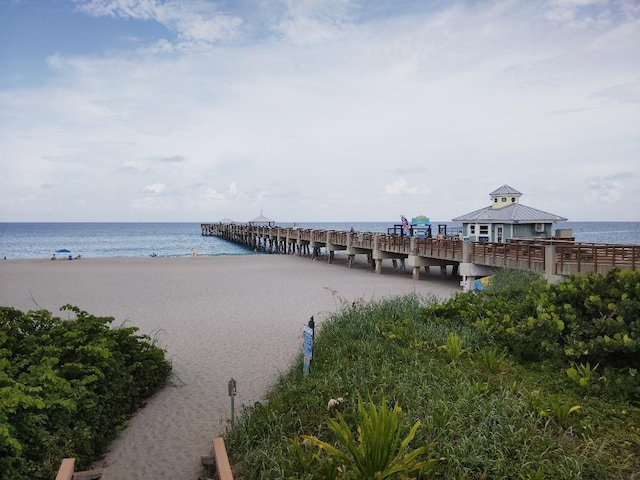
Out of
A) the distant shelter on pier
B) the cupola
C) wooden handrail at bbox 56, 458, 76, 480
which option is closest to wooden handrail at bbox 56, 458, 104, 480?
wooden handrail at bbox 56, 458, 76, 480

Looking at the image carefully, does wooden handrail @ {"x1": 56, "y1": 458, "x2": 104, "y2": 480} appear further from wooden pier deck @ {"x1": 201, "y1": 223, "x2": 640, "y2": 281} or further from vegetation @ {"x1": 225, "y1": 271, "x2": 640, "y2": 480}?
wooden pier deck @ {"x1": 201, "y1": 223, "x2": 640, "y2": 281}

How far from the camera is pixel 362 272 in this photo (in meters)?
29.2

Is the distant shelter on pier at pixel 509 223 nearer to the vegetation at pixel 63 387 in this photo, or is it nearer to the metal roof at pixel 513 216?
the metal roof at pixel 513 216

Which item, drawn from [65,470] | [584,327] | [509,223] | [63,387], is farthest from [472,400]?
[509,223]

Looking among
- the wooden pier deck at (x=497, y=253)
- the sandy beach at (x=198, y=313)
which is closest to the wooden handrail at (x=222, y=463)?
the sandy beach at (x=198, y=313)

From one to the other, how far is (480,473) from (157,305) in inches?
588

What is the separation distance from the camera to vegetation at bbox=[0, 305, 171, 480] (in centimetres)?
511

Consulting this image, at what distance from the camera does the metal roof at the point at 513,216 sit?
26.2m

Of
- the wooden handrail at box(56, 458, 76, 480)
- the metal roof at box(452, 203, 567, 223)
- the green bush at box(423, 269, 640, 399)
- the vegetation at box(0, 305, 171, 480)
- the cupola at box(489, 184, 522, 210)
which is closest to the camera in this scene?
the wooden handrail at box(56, 458, 76, 480)

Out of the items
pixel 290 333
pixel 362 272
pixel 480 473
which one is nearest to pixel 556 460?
pixel 480 473

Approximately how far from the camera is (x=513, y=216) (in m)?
26.2

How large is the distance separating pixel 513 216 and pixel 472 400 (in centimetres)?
2235

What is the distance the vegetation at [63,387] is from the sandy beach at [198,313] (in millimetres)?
412

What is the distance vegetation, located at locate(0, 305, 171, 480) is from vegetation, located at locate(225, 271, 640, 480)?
175 cm
